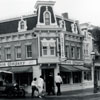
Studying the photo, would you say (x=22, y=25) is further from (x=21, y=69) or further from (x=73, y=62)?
(x=73, y=62)

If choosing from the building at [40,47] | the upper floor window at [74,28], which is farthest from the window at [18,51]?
the upper floor window at [74,28]

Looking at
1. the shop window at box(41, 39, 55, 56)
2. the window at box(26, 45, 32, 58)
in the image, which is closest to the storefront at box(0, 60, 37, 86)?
the window at box(26, 45, 32, 58)

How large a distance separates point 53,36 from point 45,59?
2.80 metres

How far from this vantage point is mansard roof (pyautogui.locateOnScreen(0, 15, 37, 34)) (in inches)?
1302

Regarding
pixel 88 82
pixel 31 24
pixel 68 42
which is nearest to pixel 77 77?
pixel 88 82

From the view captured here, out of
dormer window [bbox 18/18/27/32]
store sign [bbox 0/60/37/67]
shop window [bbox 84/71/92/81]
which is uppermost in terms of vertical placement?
dormer window [bbox 18/18/27/32]

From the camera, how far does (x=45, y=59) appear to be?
31.4 metres

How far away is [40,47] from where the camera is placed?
31.7 m

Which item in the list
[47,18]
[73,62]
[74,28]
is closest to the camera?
[47,18]

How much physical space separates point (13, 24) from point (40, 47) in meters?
5.50

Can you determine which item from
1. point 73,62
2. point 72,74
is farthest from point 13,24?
point 72,74

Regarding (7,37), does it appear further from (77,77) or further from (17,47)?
(77,77)

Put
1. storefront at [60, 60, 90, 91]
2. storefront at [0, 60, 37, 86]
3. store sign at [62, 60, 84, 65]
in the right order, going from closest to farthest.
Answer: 1. storefront at [0, 60, 37, 86]
2. storefront at [60, 60, 90, 91]
3. store sign at [62, 60, 84, 65]

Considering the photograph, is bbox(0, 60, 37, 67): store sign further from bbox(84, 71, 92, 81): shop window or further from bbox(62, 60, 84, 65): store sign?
bbox(84, 71, 92, 81): shop window
